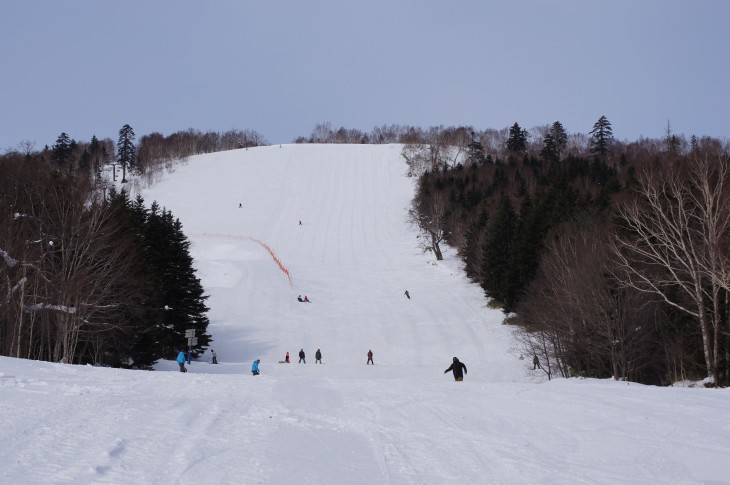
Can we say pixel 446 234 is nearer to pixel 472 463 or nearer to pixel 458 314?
pixel 458 314

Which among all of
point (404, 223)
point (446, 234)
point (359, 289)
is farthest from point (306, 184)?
point (359, 289)

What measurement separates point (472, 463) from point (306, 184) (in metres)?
108

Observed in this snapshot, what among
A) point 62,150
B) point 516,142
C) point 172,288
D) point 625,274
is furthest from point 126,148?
point 625,274

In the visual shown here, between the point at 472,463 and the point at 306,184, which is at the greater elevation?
the point at 306,184

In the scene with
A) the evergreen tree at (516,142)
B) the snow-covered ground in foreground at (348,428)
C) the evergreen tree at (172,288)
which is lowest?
the snow-covered ground in foreground at (348,428)

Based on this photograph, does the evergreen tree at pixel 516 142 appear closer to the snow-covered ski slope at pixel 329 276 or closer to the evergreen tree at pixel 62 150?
the snow-covered ski slope at pixel 329 276

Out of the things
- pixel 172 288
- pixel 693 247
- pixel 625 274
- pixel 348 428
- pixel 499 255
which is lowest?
pixel 348 428

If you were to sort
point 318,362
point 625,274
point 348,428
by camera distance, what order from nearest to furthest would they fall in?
point 348,428
point 625,274
point 318,362

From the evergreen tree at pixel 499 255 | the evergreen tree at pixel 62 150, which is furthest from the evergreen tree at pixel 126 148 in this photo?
the evergreen tree at pixel 499 255

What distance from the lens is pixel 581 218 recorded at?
1512 inches

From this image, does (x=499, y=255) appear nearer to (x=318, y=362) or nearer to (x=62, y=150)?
(x=318, y=362)

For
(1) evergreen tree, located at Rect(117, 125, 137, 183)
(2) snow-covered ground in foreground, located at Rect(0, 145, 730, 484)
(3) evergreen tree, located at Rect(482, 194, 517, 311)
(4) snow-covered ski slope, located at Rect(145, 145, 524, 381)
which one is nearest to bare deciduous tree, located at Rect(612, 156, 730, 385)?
(2) snow-covered ground in foreground, located at Rect(0, 145, 730, 484)

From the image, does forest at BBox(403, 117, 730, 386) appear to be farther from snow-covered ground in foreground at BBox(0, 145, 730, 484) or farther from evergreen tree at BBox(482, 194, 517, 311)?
snow-covered ground in foreground at BBox(0, 145, 730, 484)

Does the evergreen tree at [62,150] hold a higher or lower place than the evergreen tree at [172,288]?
higher
